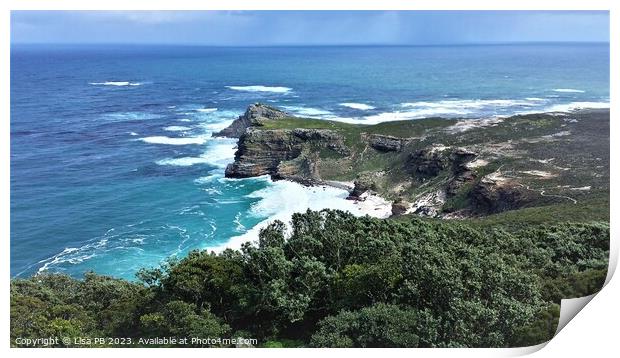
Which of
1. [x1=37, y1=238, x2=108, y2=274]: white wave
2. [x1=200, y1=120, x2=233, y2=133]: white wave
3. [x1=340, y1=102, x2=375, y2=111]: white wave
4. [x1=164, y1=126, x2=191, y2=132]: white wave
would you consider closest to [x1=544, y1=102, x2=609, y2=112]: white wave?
[x1=340, y1=102, x2=375, y2=111]: white wave

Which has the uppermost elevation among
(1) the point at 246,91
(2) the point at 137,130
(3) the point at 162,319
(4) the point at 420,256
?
(1) the point at 246,91

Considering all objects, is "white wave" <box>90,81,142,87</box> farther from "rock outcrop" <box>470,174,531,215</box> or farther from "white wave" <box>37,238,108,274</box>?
"rock outcrop" <box>470,174,531,215</box>

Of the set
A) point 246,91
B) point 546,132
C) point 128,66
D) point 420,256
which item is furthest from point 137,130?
point 546,132

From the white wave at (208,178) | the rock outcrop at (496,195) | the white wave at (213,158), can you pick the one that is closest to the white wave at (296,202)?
the white wave at (208,178)

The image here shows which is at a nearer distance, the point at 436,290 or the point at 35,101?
A: the point at 436,290

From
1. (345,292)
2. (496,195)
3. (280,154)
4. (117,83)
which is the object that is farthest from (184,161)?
(345,292)

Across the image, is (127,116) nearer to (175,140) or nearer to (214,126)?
(175,140)
